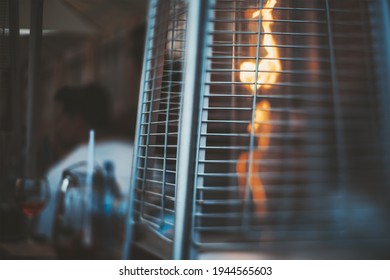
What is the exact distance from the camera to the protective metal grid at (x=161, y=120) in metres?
0.91

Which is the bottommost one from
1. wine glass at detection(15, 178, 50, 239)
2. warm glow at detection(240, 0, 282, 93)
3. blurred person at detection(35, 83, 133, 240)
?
wine glass at detection(15, 178, 50, 239)

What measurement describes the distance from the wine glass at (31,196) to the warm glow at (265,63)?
1.75 ft

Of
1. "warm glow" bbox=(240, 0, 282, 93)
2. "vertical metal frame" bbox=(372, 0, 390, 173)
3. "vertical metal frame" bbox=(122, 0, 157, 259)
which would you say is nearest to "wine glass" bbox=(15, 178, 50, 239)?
"vertical metal frame" bbox=(122, 0, 157, 259)

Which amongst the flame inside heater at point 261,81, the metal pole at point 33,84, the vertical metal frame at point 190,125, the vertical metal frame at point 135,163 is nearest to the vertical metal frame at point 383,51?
the flame inside heater at point 261,81

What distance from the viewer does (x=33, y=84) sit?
103cm

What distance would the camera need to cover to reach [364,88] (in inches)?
41.1

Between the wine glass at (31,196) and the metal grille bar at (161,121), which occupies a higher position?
the metal grille bar at (161,121)

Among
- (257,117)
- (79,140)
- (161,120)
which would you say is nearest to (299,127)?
(257,117)

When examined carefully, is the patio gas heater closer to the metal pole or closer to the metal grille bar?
the metal grille bar

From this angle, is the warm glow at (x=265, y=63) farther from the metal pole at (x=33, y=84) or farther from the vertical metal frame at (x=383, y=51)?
the metal pole at (x=33, y=84)

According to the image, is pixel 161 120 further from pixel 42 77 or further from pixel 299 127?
pixel 299 127

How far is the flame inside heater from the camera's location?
36.2 inches

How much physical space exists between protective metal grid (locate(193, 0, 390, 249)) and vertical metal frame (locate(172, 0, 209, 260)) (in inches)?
0.8
